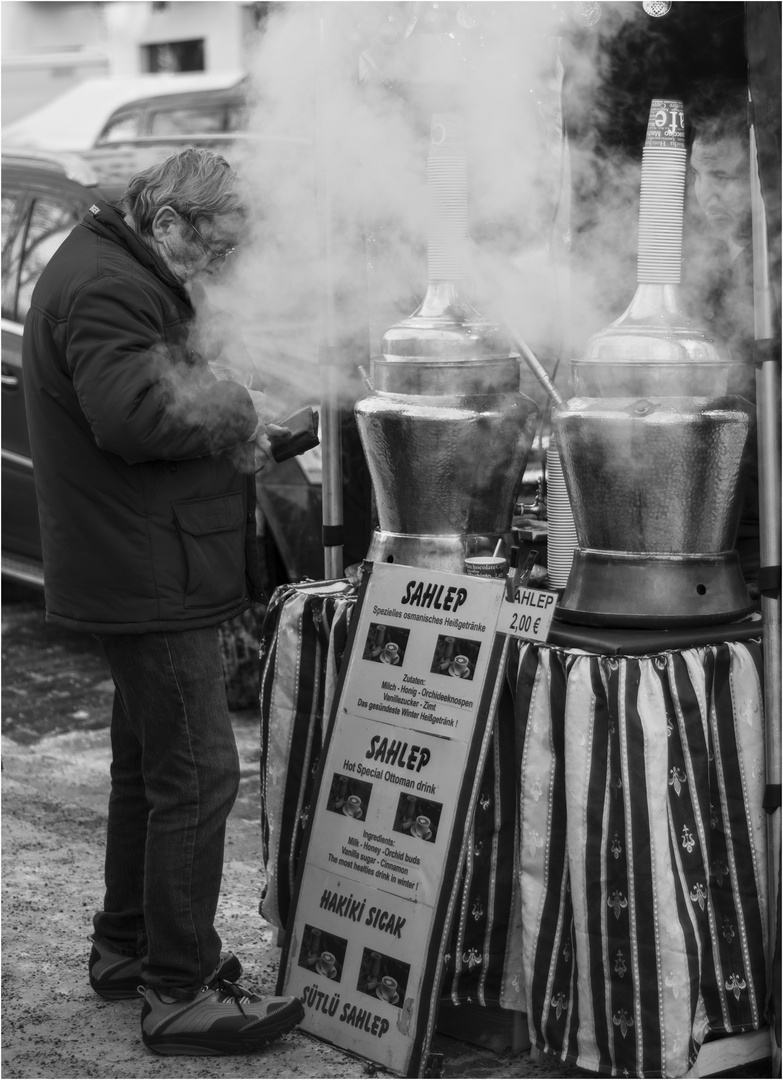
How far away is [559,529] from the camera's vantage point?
2.78 metres

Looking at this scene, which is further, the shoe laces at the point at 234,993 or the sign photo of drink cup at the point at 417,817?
the shoe laces at the point at 234,993

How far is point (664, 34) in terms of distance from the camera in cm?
302

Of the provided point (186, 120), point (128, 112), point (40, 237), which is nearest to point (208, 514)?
point (40, 237)

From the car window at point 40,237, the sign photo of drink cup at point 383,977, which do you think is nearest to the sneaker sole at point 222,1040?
the sign photo of drink cup at point 383,977

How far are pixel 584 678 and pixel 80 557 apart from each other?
0.96 metres

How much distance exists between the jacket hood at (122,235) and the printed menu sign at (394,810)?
2.41 ft

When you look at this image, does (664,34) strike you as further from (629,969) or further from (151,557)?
(629,969)

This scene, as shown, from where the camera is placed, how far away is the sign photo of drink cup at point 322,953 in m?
2.63

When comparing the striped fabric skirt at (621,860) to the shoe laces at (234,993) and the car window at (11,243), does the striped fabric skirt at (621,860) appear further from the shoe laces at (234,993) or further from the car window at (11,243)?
the car window at (11,243)

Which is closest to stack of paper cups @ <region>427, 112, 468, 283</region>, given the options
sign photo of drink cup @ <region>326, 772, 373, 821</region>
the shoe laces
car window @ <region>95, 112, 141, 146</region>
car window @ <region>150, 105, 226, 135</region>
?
sign photo of drink cup @ <region>326, 772, 373, 821</region>

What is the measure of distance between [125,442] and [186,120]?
6.25 metres

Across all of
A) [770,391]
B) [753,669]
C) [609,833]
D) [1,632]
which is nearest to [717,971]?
[609,833]

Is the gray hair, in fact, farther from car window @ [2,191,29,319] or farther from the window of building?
the window of building

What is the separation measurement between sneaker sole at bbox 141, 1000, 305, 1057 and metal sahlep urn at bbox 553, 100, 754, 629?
100cm
